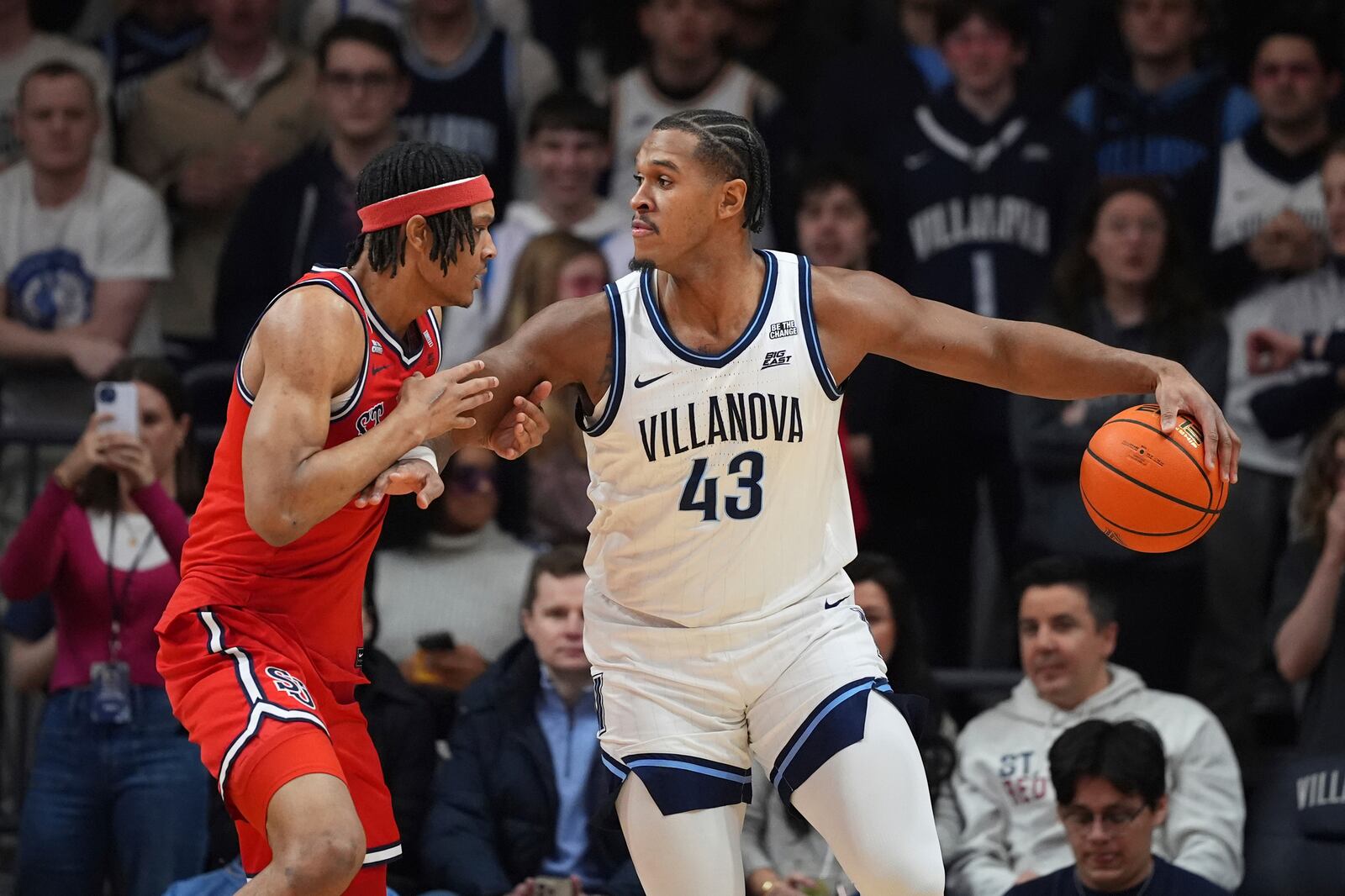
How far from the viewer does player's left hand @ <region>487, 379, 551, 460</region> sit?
17.7ft

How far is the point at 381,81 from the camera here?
9078 mm

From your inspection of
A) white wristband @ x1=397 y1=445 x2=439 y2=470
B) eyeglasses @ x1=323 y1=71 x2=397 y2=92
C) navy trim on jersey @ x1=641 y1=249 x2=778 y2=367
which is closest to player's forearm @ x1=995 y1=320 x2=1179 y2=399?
navy trim on jersey @ x1=641 y1=249 x2=778 y2=367

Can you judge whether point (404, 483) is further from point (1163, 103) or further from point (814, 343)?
point (1163, 103)

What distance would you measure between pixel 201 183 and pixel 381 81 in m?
1.05

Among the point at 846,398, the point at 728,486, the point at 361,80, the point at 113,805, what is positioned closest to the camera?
the point at 728,486

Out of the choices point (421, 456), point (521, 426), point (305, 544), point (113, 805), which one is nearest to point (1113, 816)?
point (521, 426)

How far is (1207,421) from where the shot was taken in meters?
5.27

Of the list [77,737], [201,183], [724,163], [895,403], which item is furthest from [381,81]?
[724,163]

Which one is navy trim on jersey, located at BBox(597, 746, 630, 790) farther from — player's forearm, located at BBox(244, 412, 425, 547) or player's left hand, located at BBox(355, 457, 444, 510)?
player's forearm, located at BBox(244, 412, 425, 547)

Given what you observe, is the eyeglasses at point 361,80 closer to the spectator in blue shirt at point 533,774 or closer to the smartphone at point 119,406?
the smartphone at point 119,406

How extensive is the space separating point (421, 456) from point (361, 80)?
4.28m

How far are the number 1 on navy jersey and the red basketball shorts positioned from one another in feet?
3.61

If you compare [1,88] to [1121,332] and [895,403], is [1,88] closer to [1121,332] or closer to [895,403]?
[895,403]

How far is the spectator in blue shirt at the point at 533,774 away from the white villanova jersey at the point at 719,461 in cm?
158
